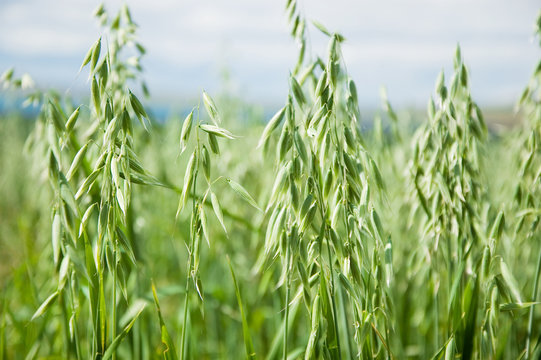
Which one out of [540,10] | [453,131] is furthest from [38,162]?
[540,10]

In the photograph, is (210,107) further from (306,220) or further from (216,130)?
(306,220)

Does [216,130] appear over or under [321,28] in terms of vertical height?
under

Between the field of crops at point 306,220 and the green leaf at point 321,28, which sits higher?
the green leaf at point 321,28

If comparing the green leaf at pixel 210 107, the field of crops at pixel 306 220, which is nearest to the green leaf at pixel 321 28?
the field of crops at pixel 306 220

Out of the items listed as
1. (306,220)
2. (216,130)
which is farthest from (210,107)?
(306,220)

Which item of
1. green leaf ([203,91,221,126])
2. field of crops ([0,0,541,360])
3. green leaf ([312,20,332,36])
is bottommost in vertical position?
field of crops ([0,0,541,360])

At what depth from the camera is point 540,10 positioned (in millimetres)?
1164

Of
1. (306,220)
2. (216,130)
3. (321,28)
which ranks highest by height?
(321,28)

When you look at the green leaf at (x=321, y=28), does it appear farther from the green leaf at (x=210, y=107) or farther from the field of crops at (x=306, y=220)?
the green leaf at (x=210, y=107)

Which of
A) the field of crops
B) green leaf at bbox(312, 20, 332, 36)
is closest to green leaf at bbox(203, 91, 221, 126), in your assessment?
the field of crops

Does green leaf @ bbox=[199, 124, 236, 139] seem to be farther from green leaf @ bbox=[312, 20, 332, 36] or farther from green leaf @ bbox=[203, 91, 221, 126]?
green leaf @ bbox=[312, 20, 332, 36]

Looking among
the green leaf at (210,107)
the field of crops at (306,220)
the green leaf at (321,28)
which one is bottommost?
the field of crops at (306,220)

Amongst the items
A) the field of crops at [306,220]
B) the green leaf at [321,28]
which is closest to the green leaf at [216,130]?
the field of crops at [306,220]

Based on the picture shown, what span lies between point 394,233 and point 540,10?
112cm
